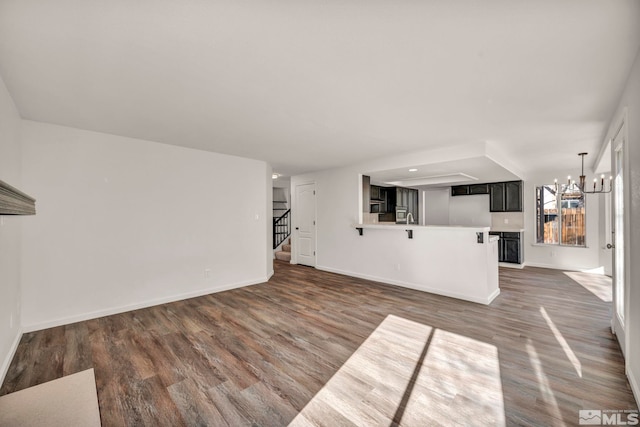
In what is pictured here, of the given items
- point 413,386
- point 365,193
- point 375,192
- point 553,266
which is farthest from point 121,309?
point 553,266

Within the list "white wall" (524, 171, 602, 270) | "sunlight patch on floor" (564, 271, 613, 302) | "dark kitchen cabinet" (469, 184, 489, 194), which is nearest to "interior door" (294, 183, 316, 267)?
"dark kitchen cabinet" (469, 184, 489, 194)

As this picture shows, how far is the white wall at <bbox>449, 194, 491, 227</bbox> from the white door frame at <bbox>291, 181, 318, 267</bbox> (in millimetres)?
3971

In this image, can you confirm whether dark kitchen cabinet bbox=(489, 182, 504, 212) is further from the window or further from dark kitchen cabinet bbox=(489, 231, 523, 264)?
the window

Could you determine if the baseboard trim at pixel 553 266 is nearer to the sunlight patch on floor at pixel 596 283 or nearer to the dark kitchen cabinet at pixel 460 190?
the sunlight patch on floor at pixel 596 283

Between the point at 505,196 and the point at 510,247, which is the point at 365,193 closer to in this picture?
the point at 505,196

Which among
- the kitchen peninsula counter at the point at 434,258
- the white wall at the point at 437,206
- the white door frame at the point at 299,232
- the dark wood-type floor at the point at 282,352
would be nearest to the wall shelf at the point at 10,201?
the dark wood-type floor at the point at 282,352

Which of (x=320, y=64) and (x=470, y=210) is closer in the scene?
(x=320, y=64)

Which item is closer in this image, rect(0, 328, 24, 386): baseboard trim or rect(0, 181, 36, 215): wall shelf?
rect(0, 181, 36, 215): wall shelf

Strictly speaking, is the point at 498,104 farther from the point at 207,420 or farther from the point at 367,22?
the point at 207,420

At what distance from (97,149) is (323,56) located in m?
3.29

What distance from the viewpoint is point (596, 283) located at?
5.03 meters

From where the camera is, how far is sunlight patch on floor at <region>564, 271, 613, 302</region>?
431 centimetres

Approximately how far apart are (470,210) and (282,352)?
21.8ft

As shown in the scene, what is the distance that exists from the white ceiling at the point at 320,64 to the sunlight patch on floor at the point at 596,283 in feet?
8.74
